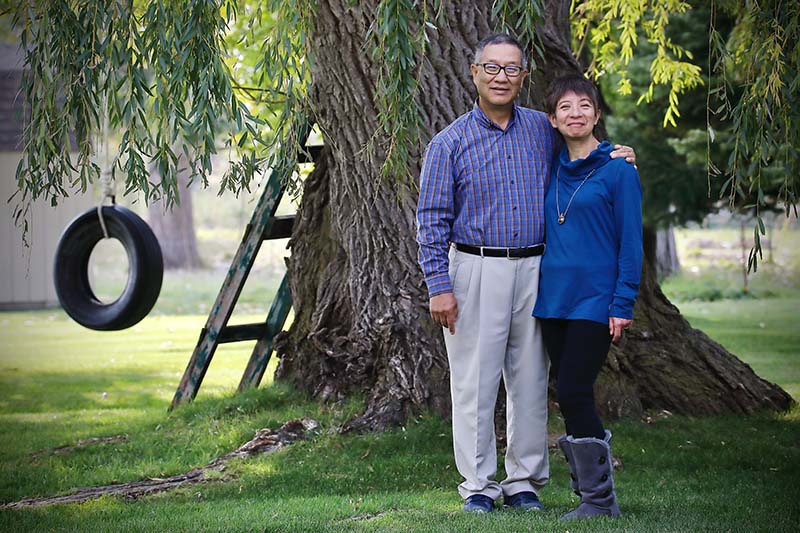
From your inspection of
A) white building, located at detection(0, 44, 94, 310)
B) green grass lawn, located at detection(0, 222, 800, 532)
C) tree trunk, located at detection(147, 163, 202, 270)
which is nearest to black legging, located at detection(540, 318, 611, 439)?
green grass lawn, located at detection(0, 222, 800, 532)

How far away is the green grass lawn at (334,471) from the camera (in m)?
4.18

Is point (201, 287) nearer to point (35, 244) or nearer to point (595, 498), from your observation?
point (35, 244)

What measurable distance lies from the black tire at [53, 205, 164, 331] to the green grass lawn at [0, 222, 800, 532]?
692 mm

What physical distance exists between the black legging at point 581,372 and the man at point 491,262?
21 cm

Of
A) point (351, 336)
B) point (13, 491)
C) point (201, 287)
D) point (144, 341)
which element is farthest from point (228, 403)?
point (201, 287)

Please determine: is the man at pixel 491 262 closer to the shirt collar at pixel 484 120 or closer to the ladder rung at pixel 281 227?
the shirt collar at pixel 484 120

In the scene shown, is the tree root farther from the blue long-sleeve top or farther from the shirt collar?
the shirt collar

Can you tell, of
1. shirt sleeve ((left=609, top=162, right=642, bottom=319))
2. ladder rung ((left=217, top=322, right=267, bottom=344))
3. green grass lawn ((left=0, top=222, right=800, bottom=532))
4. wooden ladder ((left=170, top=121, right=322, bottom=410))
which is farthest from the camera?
ladder rung ((left=217, top=322, right=267, bottom=344))

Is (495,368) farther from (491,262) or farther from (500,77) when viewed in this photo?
(500,77)

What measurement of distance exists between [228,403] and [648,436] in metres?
2.44

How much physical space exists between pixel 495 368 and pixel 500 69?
1139mm

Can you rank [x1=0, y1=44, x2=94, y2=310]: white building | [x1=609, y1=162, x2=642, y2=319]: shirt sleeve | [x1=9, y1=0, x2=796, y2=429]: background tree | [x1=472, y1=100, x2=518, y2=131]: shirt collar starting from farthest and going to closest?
[x1=0, y1=44, x2=94, y2=310]: white building < [x1=9, y1=0, x2=796, y2=429]: background tree < [x1=472, y1=100, x2=518, y2=131]: shirt collar < [x1=609, y1=162, x2=642, y2=319]: shirt sleeve

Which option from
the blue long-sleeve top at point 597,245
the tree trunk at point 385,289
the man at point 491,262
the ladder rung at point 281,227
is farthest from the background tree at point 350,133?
the blue long-sleeve top at point 597,245

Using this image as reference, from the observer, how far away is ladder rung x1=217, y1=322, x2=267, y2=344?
6605 millimetres
